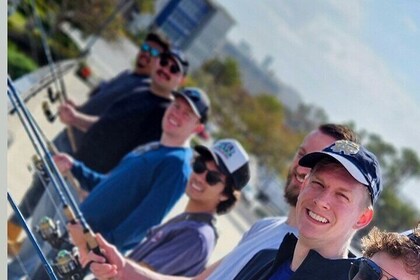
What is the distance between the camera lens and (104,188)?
10.2 ft

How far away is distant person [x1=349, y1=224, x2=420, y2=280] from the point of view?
1663 millimetres

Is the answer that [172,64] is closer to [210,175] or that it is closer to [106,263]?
[210,175]

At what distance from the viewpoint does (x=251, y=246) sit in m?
2.22

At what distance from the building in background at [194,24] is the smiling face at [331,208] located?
66.0m

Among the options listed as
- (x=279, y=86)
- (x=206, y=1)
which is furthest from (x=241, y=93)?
(x=279, y=86)

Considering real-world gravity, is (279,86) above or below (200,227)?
above

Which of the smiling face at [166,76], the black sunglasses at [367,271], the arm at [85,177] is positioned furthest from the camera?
the smiling face at [166,76]

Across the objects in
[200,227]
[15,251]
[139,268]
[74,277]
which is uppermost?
[200,227]

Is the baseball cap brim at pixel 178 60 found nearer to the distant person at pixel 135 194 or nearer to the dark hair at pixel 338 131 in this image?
the distant person at pixel 135 194

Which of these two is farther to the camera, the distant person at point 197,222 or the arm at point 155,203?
the arm at point 155,203

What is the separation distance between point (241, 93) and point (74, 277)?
54374 mm

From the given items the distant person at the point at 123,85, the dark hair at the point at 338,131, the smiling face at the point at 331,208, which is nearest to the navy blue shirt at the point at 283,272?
the smiling face at the point at 331,208

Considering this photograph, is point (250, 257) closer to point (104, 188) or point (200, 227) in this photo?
point (200, 227)

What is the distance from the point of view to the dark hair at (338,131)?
2438 millimetres
